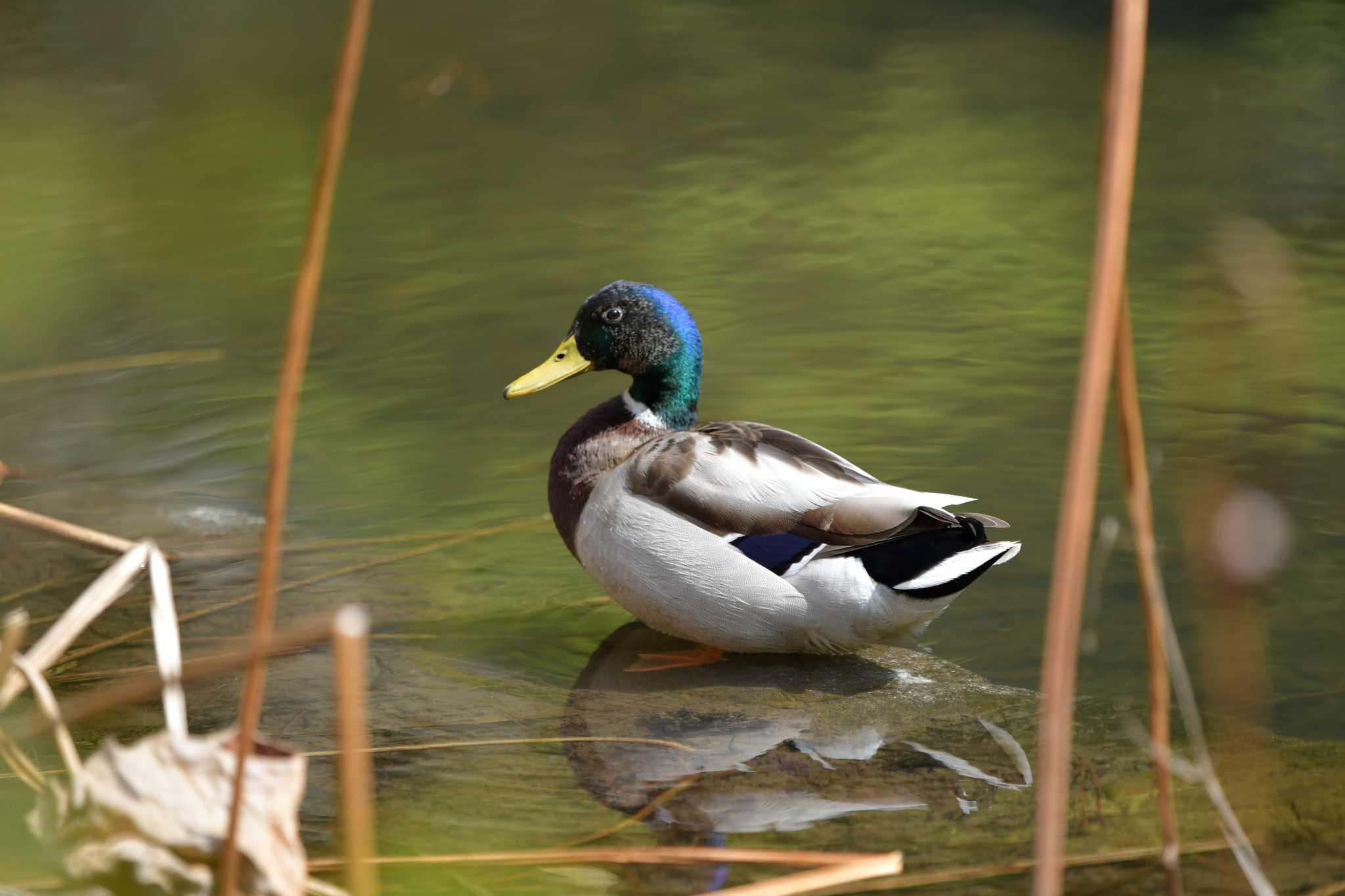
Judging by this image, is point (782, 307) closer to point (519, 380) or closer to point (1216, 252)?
point (519, 380)

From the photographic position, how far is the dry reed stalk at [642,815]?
281 centimetres

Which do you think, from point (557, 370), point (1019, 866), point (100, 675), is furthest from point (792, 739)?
point (100, 675)

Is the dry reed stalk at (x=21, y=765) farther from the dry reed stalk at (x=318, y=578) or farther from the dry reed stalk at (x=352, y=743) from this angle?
the dry reed stalk at (x=318, y=578)

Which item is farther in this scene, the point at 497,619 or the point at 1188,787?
the point at 497,619

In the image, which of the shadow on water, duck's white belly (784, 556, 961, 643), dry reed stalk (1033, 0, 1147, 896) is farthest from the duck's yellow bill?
Result: dry reed stalk (1033, 0, 1147, 896)

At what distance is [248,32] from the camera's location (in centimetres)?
1148

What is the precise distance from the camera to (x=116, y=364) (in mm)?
6027

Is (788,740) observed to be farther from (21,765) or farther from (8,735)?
(8,735)

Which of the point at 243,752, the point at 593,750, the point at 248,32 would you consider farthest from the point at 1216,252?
the point at 248,32

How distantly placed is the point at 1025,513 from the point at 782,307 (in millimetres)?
2176

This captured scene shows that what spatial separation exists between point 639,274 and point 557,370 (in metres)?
2.40

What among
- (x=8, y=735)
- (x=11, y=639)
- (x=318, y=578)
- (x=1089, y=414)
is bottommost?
(x=318, y=578)

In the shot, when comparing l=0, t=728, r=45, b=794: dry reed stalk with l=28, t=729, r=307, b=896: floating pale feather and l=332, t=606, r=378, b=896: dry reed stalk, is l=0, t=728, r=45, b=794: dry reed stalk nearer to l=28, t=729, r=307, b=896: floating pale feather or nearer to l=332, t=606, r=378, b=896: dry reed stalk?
l=28, t=729, r=307, b=896: floating pale feather

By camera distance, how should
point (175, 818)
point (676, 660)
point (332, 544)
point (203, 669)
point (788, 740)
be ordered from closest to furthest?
1. point (203, 669)
2. point (175, 818)
3. point (788, 740)
4. point (676, 660)
5. point (332, 544)
